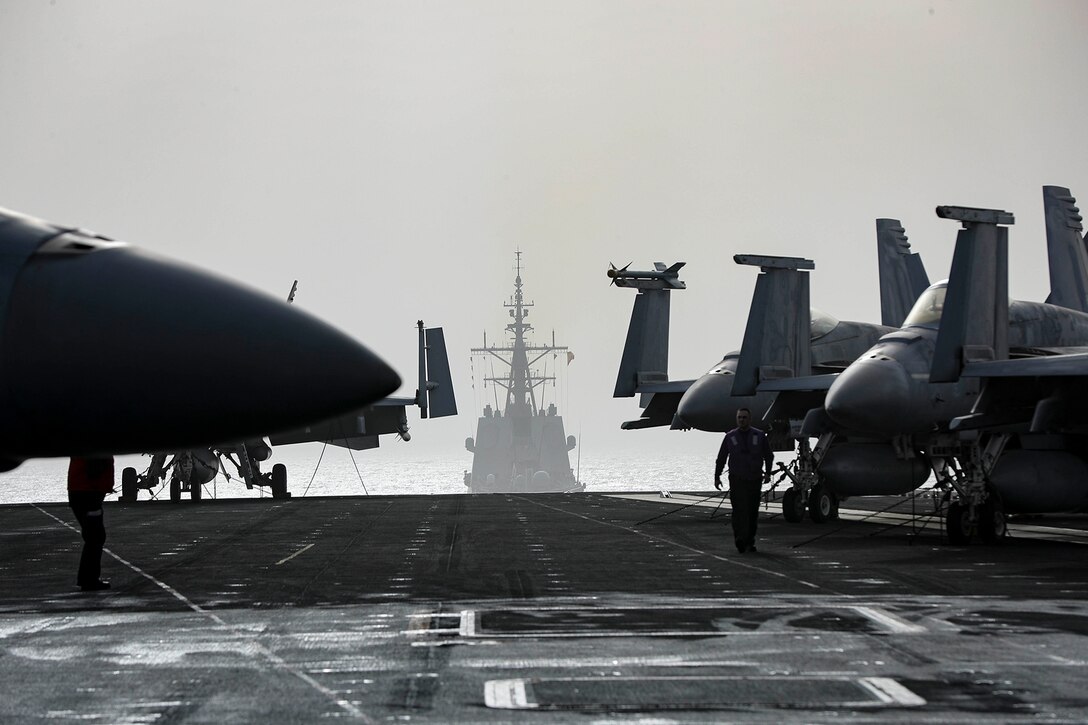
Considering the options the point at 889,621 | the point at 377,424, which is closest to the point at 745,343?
the point at 889,621

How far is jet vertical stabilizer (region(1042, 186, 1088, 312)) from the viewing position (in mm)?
25719

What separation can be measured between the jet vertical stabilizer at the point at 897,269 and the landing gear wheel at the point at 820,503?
863 cm

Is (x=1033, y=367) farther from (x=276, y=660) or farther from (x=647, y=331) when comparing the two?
(x=647, y=331)

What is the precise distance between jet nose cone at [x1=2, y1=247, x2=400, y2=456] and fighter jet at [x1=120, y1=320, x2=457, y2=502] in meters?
29.2

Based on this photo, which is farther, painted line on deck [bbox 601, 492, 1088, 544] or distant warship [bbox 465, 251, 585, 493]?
distant warship [bbox 465, 251, 585, 493]

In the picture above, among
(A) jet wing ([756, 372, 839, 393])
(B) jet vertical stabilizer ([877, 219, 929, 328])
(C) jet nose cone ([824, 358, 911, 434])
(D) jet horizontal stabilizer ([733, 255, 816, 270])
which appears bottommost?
(C) jet nose cone ([824, 358, 911, 434])

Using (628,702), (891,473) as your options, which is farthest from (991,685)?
(891,473)

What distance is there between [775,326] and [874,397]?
21.0 ft

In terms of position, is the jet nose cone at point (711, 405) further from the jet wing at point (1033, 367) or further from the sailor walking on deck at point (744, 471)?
the sailor walking on deck at point (744, 471)

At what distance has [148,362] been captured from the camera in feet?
11.6

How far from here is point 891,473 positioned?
73.9ft

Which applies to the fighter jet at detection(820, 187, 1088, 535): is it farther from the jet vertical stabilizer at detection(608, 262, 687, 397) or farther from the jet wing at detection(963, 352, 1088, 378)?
the jet vertical stabilizer at detection(608, 262, 687, 397)

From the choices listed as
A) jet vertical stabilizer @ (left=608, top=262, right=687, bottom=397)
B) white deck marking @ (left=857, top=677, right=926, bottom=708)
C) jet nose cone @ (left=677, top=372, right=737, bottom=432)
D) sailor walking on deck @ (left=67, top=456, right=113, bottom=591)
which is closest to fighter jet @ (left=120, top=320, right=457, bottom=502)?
jet vertical stabilizer @ (left=608, top=262, right=687, bottom=397)

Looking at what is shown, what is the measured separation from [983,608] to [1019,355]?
32.8 feet
